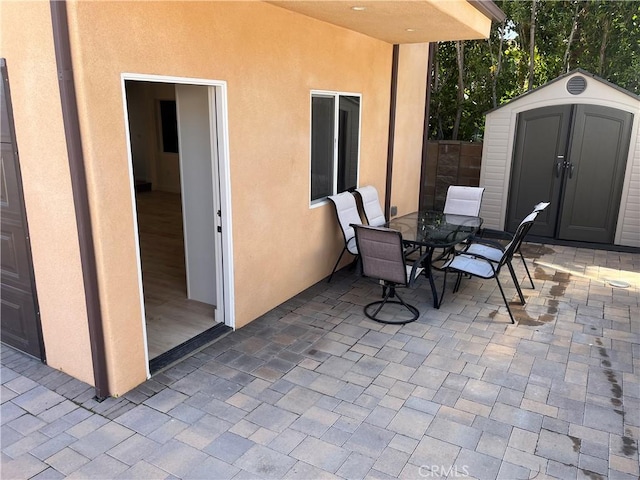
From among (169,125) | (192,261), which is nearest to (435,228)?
(192,261)

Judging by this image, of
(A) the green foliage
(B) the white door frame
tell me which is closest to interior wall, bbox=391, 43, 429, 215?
(A) the green foliage

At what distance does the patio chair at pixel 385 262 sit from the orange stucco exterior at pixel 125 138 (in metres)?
0.79

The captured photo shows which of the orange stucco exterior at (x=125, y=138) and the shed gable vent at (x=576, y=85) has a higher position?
the shed gable vent at (x=576, y=85)

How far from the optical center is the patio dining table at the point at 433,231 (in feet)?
15.1

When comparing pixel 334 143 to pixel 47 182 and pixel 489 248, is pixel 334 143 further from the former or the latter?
pixel 47 182

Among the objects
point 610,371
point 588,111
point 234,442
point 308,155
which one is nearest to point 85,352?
point 234,442

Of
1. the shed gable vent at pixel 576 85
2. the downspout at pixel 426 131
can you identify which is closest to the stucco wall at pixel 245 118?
the downspout at pixel 426 131

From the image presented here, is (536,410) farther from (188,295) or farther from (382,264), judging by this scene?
(188,295)

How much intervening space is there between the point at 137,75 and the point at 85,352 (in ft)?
6.01

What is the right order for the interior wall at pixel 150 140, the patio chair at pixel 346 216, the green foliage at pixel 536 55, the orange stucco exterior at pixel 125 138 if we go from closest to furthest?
1. the orange stucco exterior at pixel 125 138
2. the patio chair at pixel 346 216
3. the green foliage at pixel 536 55
4. the interior wall at pixel 150 140

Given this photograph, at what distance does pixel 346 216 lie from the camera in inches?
209

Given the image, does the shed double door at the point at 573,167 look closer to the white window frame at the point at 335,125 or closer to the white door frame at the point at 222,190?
the white window frame at the point at 335,125

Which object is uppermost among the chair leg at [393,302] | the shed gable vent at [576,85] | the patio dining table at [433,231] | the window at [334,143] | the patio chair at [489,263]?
the shed gable vent at [576,85]

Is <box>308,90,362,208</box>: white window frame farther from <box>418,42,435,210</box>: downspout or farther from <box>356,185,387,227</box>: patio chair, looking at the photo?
<box>418,42,435,210</box>: downspout
